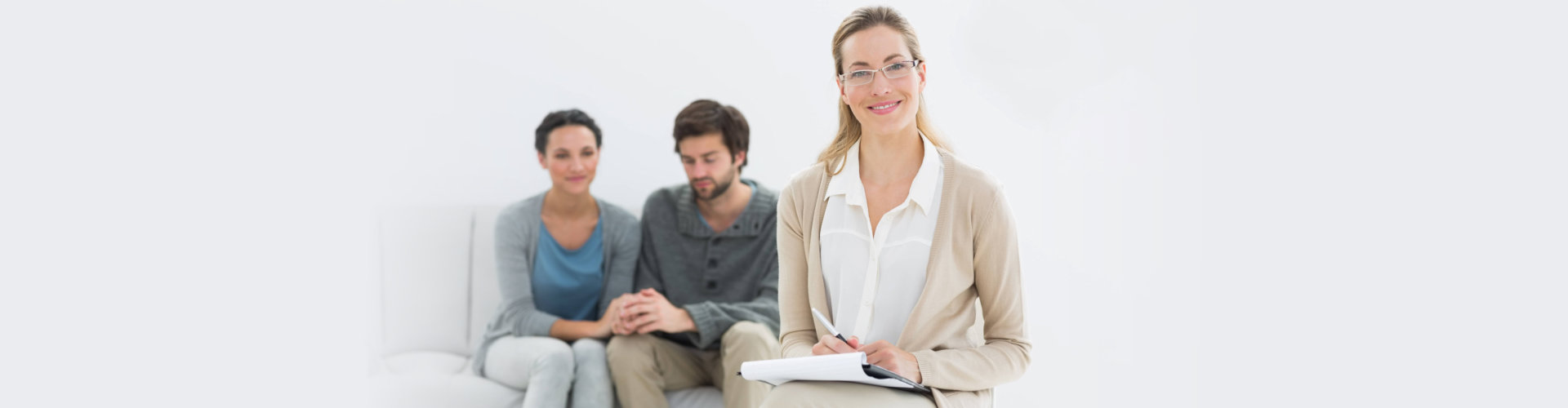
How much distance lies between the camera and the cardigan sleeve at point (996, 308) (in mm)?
1678

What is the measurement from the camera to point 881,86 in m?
1.73

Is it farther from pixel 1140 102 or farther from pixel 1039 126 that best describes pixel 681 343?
pixel 1140 102

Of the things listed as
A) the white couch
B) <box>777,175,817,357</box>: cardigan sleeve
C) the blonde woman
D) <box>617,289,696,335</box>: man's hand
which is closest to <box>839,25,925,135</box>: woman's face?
the blonde woman

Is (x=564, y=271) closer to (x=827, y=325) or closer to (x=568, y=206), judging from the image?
(x=568, y=206)

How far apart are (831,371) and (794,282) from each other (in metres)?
0.36

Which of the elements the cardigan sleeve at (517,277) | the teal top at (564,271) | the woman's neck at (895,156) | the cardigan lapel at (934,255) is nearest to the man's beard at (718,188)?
the teal top at (564,271)

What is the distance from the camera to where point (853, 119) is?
190cm

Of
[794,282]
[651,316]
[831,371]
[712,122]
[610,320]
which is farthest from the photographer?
[712,122]

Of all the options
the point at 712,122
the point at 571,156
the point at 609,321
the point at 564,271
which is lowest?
the point at 609,321

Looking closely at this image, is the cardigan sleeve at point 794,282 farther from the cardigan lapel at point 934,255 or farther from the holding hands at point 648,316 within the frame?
the holding hands at point 648,316

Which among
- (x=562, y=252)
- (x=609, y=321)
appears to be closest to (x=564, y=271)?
(x=562, y=252)

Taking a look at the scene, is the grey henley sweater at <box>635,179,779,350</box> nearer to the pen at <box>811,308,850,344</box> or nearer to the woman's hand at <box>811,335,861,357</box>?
the pen at <box>811,308,850,344</box>

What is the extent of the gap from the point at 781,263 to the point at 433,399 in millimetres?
1368

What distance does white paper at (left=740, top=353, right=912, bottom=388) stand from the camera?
1.51 metres
